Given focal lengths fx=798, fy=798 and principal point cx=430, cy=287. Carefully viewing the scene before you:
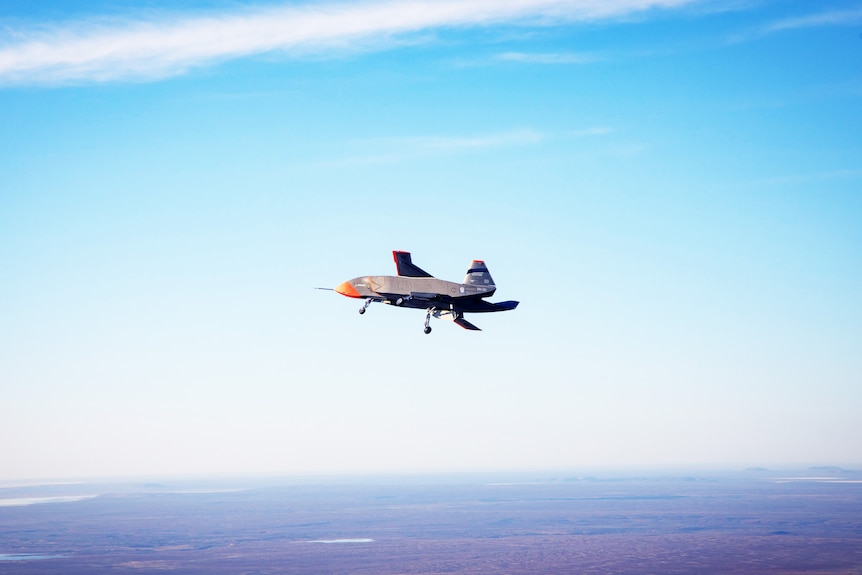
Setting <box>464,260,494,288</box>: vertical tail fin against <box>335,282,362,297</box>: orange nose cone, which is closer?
<box>464,260,494,288</box>: vertical tail fin

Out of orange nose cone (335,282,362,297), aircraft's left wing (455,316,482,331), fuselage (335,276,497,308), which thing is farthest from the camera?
aircraft's left wing (455,316,482,331)

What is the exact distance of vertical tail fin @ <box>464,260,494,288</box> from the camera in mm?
80062

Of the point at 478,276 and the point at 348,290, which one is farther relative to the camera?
the point at 348,290

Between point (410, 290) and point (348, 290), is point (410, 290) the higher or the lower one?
the lower one

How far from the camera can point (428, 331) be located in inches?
3194

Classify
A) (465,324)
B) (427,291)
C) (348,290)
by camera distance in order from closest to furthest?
(427,291) → (348,290) → (465,324)

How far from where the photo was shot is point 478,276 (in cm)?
8056

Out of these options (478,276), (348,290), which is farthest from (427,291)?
(348,290)

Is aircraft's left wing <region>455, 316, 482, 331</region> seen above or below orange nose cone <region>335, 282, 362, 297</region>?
below

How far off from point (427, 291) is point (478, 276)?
5421 millimetres

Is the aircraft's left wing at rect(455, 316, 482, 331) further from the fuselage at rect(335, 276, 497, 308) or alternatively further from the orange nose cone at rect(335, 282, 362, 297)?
the orange nose cone at rect(335, 282, 362, 297)

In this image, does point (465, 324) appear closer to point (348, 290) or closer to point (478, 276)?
point (478, 276)

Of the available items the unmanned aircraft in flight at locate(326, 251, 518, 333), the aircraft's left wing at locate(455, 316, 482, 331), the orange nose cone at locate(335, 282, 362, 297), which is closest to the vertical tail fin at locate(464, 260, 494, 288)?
the unmanned aircraft in flight at locate(326, 251, 518, 333)

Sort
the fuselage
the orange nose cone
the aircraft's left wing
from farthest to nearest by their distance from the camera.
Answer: the aircraft's left wing, the orange nose cone, the fuselage
